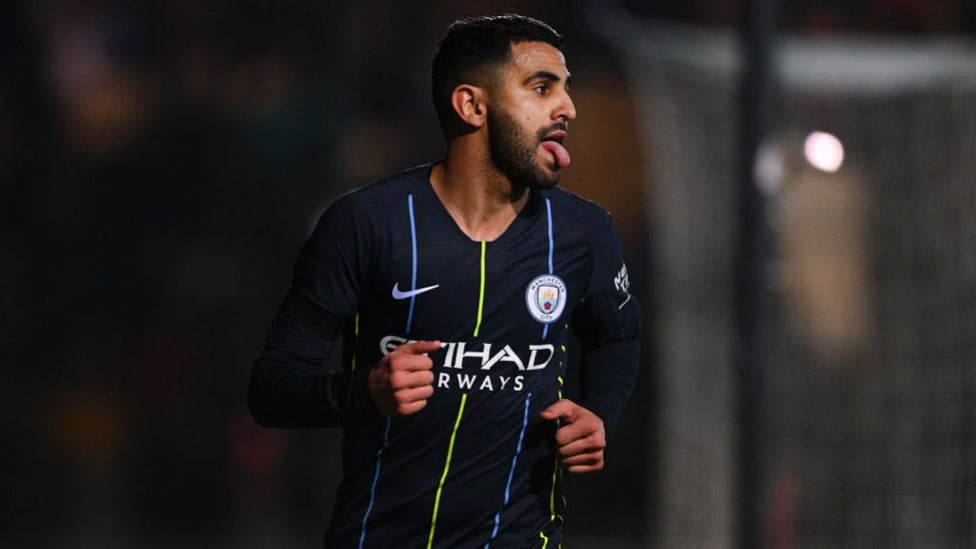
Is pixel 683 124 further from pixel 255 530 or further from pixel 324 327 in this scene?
pixel 324 327

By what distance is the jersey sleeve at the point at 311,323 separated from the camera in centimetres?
338

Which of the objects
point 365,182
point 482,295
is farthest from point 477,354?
point 365,182

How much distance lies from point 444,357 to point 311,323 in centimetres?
28

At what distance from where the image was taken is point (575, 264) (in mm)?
3637

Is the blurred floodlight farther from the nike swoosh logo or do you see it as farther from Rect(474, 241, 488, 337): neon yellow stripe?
the nike swoosh logo

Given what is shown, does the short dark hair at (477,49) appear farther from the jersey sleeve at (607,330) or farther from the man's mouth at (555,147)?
the jersey sleeve at (607,330)

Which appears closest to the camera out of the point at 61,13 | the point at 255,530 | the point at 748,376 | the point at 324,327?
the point at 324,327

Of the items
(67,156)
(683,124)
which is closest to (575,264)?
(683,124)

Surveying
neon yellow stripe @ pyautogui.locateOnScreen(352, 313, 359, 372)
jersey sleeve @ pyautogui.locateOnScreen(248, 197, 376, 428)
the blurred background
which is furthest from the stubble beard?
the blurred background

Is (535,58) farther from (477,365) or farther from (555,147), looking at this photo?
(477,365)

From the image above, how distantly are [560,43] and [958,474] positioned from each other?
3.96 meters

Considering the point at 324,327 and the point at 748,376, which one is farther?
the point at 748,376

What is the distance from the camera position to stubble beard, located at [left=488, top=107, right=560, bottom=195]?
347 centimetres

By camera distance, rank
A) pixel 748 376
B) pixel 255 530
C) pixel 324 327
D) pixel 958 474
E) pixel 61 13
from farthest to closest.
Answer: pixel 61 13, pixel 255 530, pixel 958 474, pixel 748 376, pixel 324 327
